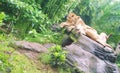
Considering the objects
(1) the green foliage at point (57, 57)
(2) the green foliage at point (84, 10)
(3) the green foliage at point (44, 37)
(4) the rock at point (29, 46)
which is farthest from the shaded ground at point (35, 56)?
(2) the green foliage at point (84, 10)

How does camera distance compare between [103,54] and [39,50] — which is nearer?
[39,50]

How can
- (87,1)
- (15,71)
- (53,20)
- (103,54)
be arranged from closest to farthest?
(15,71) < (103,54) < (53,20) < (87,1)

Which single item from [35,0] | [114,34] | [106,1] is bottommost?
[114,34]

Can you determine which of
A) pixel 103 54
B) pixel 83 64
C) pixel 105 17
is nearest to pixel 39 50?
pixel 83 64

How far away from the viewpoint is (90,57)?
6152 mm

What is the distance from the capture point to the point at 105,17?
12.0 metres

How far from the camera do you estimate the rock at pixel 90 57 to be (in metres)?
5.71

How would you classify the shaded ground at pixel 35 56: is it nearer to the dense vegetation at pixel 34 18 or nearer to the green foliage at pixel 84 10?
the dense vegetation at pixel 34 18

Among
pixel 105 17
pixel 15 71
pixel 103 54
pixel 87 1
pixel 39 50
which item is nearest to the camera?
pixel 15 71

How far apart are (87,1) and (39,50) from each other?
524 centimetres

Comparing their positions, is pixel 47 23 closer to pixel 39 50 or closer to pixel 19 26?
pixel 19 26

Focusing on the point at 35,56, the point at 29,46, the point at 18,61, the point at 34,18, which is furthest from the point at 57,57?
the point at 34,18

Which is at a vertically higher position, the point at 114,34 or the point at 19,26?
the point at 19,26

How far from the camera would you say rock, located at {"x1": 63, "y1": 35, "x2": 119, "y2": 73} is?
5711mm
